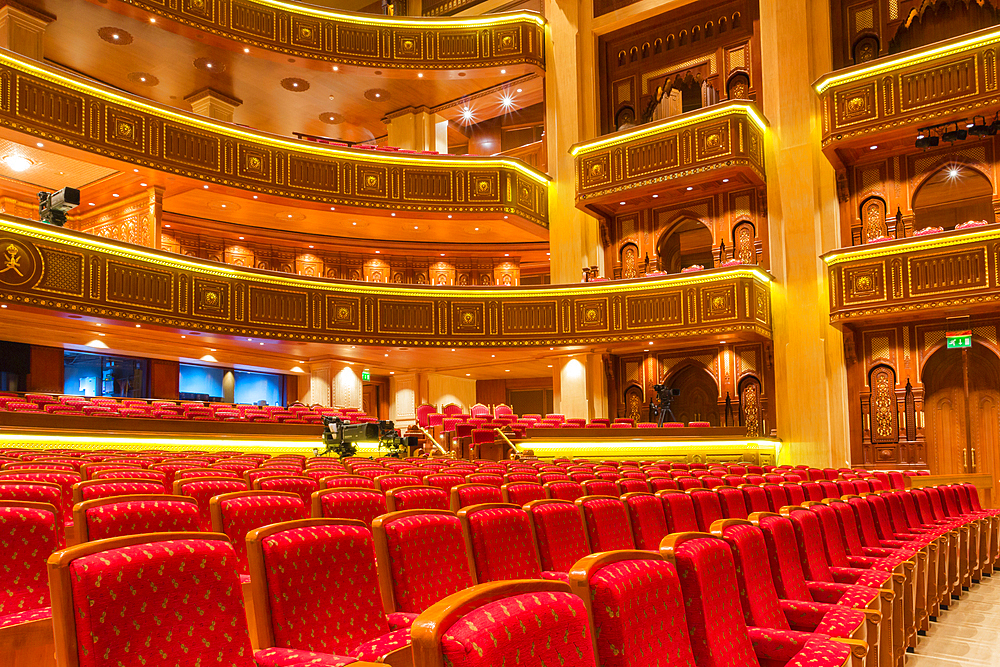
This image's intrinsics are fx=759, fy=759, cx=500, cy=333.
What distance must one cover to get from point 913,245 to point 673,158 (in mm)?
4446

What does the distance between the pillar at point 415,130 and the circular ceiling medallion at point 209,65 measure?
13.0ft

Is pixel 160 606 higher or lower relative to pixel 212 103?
lower

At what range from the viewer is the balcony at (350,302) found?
1085 cm

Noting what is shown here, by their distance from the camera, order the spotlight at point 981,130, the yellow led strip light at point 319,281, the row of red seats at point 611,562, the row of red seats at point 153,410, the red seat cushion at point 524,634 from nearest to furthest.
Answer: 1. the red seat cushion at point 524,634
2. the row of red seats at point 611,562
3. the row of red seats at point 153,410
4. the yellow led strip light at point 319,281
5. the spotlight at point 981,130

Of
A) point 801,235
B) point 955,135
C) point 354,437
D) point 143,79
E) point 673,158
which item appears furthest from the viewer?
point 143,79

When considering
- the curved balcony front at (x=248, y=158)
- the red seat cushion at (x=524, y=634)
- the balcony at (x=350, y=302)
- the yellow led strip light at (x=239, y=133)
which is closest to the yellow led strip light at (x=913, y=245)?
the balcony at (x=350, y=302)

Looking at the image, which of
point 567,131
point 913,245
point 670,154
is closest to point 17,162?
point 567,131

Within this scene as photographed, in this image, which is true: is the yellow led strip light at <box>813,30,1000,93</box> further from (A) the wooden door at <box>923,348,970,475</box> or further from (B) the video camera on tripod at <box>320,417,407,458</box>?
(B) the video camera on tripod at <box>320,417,407,458</box>

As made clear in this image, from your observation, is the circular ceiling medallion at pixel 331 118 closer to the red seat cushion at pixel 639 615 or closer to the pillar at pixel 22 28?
the pillar at pixel 22 28

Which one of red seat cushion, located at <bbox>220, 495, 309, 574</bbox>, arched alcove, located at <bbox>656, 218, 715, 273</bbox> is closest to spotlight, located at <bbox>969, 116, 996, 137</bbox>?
arched alcove, located at <bbox>656, 218, 715, 273</bbox>

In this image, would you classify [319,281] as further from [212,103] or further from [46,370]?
[212,103]

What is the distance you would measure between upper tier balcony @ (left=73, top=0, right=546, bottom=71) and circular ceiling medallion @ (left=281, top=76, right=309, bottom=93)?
1.17 meters

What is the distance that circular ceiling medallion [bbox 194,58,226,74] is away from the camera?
50.1 ft

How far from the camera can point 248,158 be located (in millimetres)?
13844
